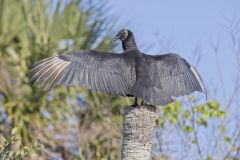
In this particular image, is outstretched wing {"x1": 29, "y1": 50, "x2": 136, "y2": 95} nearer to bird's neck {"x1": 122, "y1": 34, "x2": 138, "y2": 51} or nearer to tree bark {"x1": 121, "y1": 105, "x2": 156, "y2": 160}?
bird's neck {"x1": 122, "y1": 34, "x2": 138, "y2": 51}

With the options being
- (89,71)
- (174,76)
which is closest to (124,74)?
(89,71)

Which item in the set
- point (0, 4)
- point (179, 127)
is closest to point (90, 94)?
point (0, 4)

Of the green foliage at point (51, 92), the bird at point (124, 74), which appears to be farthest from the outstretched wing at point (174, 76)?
the green foliage at point (51, 92)

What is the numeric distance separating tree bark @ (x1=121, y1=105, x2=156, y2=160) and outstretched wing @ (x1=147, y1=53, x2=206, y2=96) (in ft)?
2.22

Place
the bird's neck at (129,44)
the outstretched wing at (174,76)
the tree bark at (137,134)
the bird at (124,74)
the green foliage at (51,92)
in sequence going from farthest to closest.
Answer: the green foliage at (51,92) < the bird's neck at (129,44) < the outstretched wing at (174,76) < the bird at (124,74) < the tree bark at (137,134)

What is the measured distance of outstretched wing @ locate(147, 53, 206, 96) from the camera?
5.87m

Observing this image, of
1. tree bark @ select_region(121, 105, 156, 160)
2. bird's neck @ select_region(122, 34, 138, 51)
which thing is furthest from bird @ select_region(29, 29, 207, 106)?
tree bark @ select_region(121, 105, 156, 160)

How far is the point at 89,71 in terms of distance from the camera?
5906 millimetres

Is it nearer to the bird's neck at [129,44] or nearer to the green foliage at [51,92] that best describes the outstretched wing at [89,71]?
the bird's neck at [129,44]

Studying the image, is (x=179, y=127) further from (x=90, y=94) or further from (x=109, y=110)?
(x=90, y=94)

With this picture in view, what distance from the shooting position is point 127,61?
Result: 5.84 m

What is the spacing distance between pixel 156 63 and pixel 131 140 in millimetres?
1090

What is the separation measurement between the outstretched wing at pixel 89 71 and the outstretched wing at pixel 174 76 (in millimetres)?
226

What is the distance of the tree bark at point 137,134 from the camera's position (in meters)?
5.02
